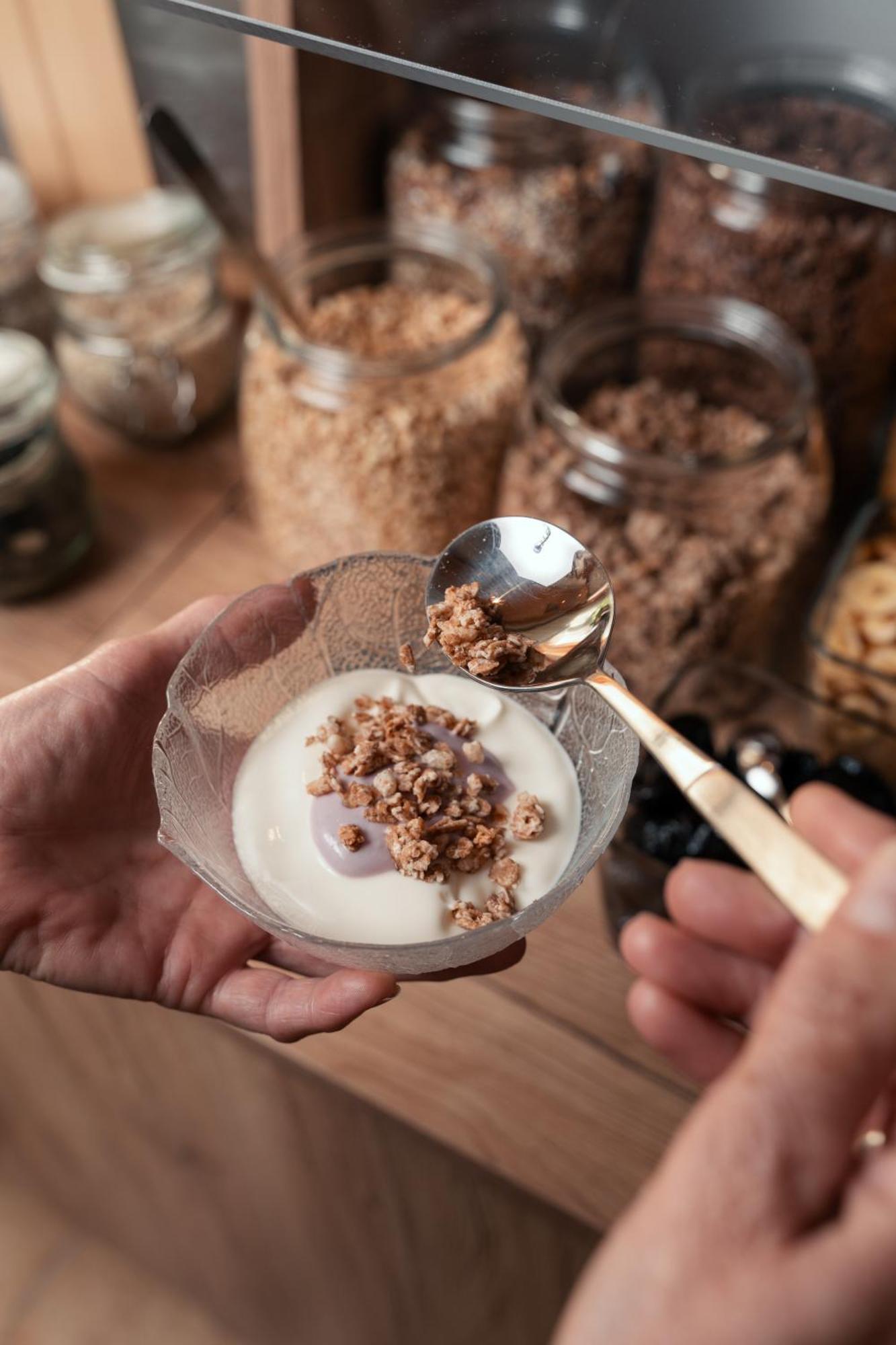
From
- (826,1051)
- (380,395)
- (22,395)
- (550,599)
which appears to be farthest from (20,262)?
(826,1051)

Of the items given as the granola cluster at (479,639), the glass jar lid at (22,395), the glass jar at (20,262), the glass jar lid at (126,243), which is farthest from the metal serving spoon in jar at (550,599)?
the glass jar at (20,262)

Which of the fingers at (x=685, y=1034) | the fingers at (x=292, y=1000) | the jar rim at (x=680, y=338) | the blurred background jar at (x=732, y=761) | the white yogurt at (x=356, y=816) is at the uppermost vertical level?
the jar rim at (x=680, y=338)

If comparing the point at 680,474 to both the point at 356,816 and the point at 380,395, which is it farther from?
the point at 356,816

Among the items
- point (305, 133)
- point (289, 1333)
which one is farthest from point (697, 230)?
point (289, 1333)

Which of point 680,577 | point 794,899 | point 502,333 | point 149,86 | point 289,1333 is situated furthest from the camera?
point 289,1333

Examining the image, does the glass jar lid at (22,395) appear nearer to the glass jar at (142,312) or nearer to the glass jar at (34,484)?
the glass jar at (34,484)

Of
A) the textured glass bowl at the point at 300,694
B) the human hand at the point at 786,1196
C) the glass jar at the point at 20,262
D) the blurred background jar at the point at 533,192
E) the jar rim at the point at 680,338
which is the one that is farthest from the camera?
the glass jar at the point at 20,262

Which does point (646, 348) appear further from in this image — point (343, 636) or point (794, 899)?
point (794, 899)
